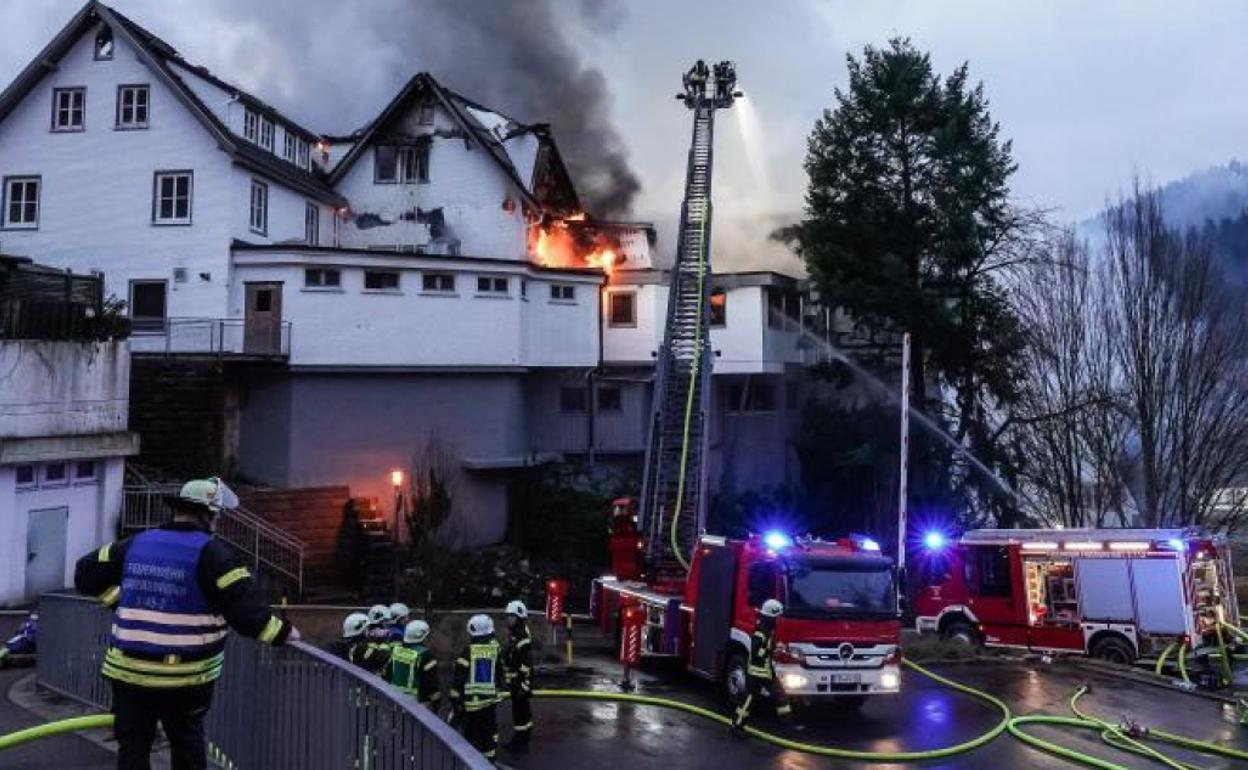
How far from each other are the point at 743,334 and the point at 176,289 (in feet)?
60.6

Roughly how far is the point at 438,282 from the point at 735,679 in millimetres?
18253

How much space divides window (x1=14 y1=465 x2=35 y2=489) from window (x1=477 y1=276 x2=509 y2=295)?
1314 cm

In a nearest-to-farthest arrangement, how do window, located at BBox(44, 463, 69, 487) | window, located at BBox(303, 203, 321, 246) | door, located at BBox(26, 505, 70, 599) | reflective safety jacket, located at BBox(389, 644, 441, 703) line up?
reflective safety jacket, located at BBox(389, 644, 441, 703), door, located at BBox(26, 505, 70, 599), window, located at BBox(44, 463, 69, 487), window, located at BBox(303, 203, 321, 246)

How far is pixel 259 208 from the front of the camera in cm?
2922

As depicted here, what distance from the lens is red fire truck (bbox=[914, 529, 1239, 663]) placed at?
60.4ft

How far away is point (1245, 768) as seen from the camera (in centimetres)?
1132

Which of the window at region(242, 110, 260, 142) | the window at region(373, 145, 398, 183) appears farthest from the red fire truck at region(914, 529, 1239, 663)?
the window at region(242, 110, 260, 142)

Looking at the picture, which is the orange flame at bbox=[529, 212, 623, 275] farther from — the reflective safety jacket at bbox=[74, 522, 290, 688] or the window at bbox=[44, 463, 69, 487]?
the reflective safety jacket at bbox=[74, 522, 290, 688]

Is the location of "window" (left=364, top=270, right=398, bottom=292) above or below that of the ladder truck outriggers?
above

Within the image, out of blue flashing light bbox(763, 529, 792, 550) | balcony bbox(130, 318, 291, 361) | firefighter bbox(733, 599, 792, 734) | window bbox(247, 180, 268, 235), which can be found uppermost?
window bbox(247, 180, 268, 235)

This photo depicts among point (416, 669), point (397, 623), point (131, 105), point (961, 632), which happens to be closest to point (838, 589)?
point (397, 623)

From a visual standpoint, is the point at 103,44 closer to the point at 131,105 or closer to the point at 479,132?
the point at 131,105

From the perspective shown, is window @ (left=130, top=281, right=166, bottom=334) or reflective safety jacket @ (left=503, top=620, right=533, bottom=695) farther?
window @ (left=130, top=281, right=166, bottom=334)

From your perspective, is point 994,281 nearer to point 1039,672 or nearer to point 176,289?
point 1039,672
